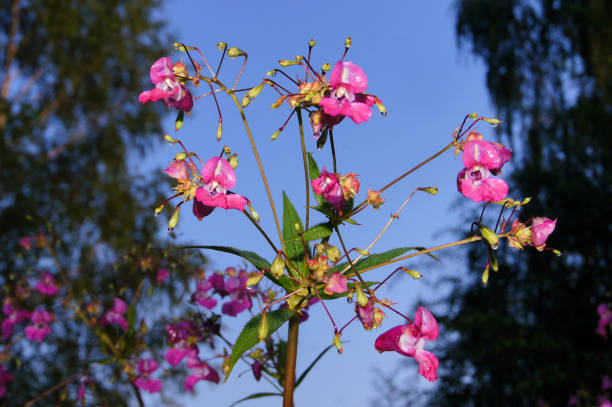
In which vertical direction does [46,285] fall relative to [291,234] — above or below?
above

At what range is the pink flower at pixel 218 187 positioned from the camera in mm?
830

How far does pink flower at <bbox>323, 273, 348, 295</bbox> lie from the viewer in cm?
77

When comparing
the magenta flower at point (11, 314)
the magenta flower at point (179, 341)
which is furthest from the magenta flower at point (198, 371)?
the magenta flower at point (11, 314)

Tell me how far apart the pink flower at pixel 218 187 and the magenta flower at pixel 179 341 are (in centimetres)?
67

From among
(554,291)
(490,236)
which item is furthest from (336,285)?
(554,291)

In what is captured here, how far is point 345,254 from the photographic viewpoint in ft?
2.69

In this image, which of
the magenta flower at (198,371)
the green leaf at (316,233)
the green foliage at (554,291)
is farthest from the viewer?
the green foliage at (554,291)

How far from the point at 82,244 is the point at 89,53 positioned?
120 inches

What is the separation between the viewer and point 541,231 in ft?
2.90

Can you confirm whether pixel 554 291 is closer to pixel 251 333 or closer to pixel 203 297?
pixel 203 297

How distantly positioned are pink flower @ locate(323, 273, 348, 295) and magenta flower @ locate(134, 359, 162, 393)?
1.08 meters

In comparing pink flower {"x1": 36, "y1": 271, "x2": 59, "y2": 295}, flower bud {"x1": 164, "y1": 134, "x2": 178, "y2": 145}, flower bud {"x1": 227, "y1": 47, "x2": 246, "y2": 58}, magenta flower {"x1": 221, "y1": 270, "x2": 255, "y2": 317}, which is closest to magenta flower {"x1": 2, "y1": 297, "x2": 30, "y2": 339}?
pink flower {"x1": 36, "y1": 271, "x2": 59, "y2": 295}

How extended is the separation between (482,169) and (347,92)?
0.25 m

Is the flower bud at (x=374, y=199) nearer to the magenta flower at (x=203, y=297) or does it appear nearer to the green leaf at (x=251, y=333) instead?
the green leaf at (x=251, y=333)
